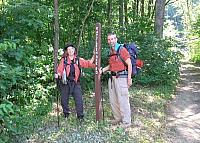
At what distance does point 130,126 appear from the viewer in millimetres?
8555

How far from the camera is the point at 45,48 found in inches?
421

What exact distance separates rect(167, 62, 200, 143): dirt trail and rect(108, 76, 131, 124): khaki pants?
1216 millimetres

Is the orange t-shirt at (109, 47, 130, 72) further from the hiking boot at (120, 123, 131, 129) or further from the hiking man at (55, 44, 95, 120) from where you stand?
the hiking boot at (120, 123, 131, 129)

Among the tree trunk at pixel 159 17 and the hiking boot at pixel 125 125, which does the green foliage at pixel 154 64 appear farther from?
the hiking boot at pixel 125 125

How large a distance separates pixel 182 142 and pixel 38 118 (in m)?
3.55

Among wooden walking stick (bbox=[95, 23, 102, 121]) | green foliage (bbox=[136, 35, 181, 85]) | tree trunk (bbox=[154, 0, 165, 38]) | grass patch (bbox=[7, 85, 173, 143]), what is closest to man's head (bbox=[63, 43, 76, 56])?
wooden walking stick (bbox=[95, 23, 102, 121])

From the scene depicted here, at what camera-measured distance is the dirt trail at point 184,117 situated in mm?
8953

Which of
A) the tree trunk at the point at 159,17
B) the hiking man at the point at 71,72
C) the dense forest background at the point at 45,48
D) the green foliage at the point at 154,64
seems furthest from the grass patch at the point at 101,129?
the tree trunk at the point at 159,17

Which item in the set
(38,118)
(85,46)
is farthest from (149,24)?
(38,118)

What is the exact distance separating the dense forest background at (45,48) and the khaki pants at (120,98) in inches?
76.3

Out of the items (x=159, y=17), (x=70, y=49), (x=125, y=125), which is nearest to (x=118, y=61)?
(x=70, y=49)

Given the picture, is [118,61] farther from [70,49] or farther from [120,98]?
[70,49]

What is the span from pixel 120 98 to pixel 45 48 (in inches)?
137

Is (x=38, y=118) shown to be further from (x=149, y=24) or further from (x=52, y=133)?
(x=149, y=24)
